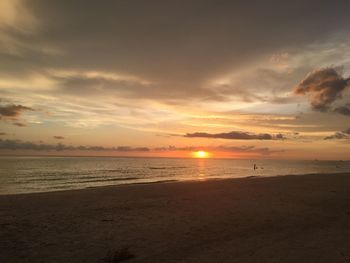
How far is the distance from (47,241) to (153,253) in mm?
Answer: 4289

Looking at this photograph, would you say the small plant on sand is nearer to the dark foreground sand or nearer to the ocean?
the dark foreground sand

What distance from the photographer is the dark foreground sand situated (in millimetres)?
9500

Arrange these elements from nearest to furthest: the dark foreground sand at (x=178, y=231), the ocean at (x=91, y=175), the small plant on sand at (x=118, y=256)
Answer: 1. the small plant on sand at (x=118, y=256)
2. the dark foreground sand at (x=178, y=231)
3. the ocean at (x=91, y=175)

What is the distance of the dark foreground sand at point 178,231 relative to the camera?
950cm

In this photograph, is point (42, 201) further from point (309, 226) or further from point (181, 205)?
point (309, 226)

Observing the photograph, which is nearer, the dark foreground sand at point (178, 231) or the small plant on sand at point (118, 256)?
the small plant on sand at point (118, 256)

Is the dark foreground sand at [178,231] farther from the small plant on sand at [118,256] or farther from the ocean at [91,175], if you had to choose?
the ocean at [91,175]

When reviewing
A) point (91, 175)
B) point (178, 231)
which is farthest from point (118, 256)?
point (91, 175)

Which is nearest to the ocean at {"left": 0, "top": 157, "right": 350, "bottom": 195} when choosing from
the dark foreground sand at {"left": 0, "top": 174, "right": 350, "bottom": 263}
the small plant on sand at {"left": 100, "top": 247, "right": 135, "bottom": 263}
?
the dark foreground sand at {"left": 0, "top": 174, "right": 350, "bottom": 263}

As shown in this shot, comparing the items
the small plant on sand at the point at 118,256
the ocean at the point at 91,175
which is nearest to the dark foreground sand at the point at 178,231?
the small plant on sand at the point at 118,256

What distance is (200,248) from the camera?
10.1m

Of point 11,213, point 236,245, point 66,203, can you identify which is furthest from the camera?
point 66,203

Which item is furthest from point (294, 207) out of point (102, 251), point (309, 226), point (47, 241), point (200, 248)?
point (47, 241)

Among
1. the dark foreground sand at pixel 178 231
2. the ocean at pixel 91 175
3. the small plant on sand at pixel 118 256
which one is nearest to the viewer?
the small plant on sand at pixel 118 256
